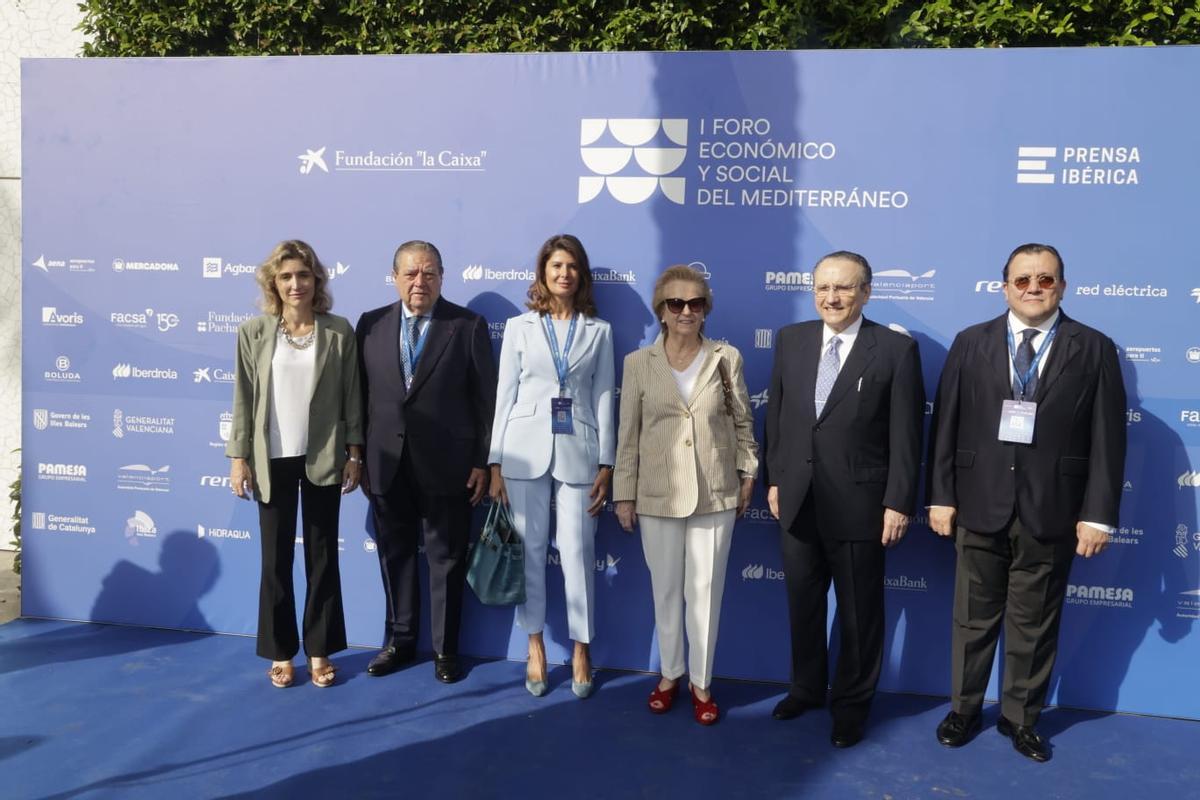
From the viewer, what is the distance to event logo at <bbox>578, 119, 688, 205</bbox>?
394 centimetres

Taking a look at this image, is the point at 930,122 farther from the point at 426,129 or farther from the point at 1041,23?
the point at 426,129

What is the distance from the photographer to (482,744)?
339cm

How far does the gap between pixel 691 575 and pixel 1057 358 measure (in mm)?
1607

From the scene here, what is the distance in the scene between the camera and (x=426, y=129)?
4.14 metres

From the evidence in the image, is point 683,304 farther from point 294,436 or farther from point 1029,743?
point 1029,743

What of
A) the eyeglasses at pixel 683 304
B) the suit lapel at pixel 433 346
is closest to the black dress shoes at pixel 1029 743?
the eyeglasses at pixel 683 304

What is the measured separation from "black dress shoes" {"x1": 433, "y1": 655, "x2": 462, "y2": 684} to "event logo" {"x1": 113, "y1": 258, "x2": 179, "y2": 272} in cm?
236

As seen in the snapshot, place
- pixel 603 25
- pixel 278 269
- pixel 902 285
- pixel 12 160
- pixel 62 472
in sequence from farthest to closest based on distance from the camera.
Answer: pixel 12 160
pixel 603 25
pixel 62 472
pixel 902 285
pixel 278 269

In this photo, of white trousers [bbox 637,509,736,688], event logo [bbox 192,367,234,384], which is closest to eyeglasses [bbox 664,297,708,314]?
white trousers [bbox 637,509,736,688]

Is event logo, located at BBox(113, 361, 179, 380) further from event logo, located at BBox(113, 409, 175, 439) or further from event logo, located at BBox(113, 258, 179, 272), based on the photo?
event logo, located at BBox(113, 258, 179, 272)

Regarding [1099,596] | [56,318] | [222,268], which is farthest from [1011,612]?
[56,318]

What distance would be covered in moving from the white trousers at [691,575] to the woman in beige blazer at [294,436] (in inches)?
54.7

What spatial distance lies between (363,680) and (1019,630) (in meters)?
2.77

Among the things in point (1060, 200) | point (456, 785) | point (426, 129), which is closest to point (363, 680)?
point (456, 785)
